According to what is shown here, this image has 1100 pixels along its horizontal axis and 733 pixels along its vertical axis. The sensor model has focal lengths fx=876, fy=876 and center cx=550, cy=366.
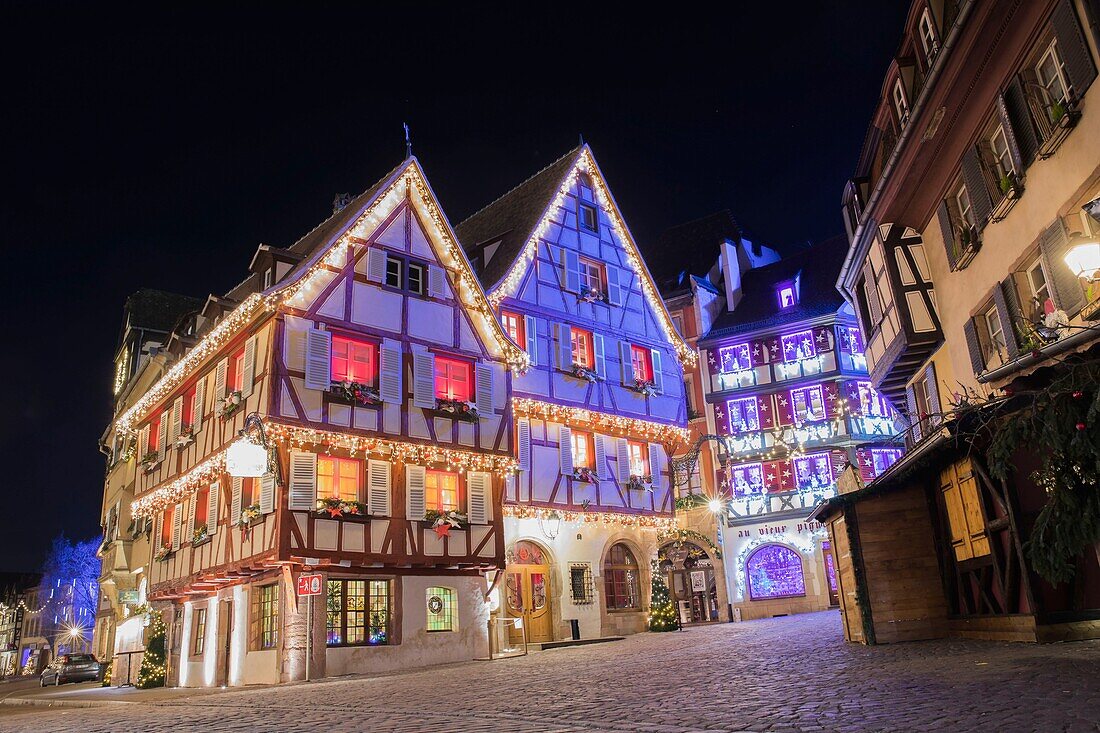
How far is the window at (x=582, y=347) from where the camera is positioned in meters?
28.3

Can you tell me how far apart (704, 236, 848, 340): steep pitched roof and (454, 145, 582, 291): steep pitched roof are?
1156 cm

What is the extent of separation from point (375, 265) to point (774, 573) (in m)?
21.5

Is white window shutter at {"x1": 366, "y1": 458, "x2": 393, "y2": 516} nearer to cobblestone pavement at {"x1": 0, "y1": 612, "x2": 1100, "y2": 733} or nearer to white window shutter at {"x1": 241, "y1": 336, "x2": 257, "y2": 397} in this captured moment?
white window shutter at {"x1": 241, "y1": 336, "x2": 257, "y2": 397}

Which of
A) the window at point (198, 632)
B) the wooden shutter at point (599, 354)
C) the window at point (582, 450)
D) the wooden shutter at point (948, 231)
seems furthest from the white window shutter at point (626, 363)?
the window at point (198, 632)

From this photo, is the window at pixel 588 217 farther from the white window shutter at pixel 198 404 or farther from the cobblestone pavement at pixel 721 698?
the cobblestone pavement at pixel 721 698

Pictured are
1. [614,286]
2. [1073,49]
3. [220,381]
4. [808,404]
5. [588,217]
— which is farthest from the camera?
[808,404]

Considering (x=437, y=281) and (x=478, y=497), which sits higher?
(x=437, y=281)

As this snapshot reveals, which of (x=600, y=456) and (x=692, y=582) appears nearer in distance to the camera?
(x=600, y=456)

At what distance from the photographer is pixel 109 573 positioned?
3494cm

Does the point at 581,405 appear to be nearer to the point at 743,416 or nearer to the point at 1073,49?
the point at 743,416

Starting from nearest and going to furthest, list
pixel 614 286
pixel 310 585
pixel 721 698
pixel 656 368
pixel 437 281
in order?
pixel 721 698
pixel 310 585
pixel 437 281
pixel 614 286
pixel 656 368

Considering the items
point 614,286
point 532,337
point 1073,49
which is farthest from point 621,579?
point 1073,49

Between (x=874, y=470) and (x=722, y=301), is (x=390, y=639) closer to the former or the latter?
(x=874, y=470)

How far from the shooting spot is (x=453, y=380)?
23797mm
